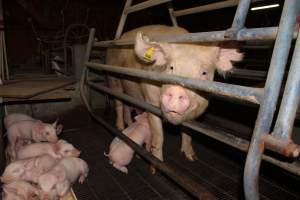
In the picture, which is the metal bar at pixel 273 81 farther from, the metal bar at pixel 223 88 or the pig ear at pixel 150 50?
the pig ear at pixel 150 50

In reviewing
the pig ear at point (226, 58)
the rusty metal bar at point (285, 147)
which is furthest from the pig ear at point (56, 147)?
the rusty metal bar at point (285, 147)

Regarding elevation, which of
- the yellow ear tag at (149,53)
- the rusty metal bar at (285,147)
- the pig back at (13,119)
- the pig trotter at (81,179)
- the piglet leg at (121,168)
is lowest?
the pig trotter at (81,179)

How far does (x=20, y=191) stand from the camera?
225cm

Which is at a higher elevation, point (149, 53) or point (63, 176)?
point (149, 53)

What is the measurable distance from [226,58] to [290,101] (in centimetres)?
136

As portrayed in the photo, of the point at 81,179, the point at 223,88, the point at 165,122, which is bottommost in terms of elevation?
the point at 81,179

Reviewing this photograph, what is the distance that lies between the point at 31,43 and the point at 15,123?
5.84 m

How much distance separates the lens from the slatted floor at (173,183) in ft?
8.00

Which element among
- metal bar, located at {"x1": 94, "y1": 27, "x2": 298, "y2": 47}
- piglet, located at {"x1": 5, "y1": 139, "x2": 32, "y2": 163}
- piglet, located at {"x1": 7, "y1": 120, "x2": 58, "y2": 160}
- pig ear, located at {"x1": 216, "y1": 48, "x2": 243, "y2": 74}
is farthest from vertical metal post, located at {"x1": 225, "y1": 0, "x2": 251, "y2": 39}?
piglet, located at {"x1": 5, "y1": 139, "x2": 32, "y2": 163}

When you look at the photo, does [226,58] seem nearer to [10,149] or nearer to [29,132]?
[29,132]

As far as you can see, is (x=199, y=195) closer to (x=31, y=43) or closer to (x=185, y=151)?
(x=185, y=151)

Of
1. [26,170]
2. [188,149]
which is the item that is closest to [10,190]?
[26,170]

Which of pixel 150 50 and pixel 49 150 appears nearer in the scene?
pixel 150 50

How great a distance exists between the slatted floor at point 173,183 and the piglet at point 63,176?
117 mm
